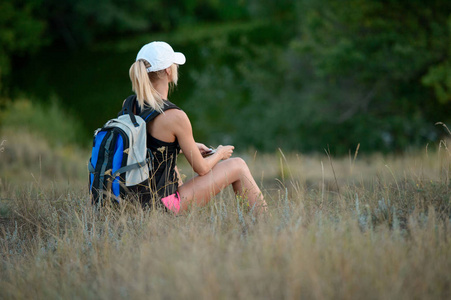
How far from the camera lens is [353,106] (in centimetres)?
Answer: 1463

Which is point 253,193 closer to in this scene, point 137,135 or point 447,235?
point 137,135

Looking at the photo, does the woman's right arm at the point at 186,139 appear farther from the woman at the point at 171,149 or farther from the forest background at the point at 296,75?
the forest background at the point at 296,75

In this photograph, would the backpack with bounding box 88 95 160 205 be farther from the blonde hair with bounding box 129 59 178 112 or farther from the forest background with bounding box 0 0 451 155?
the forest background with bounding box 0 0 451 155

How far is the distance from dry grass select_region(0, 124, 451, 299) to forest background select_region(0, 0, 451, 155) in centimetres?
950

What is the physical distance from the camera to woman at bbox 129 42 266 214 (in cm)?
339

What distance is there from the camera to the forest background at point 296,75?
12.5 metres

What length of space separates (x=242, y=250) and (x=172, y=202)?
116 centimetres

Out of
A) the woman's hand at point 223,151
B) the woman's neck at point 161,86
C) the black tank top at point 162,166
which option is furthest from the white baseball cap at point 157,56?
the woman's hand at point 223,151

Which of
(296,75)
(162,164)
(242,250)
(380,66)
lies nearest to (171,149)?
(162,164)

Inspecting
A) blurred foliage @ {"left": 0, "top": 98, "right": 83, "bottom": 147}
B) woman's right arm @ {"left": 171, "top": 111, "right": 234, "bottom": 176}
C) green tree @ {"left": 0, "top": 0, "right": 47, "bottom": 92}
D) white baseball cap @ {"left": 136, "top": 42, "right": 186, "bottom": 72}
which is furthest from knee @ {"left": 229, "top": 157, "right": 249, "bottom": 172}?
green tree @ {"left": 0, "top": 0, "right": 47, "bottom": 92}

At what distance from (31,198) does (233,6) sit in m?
34.1

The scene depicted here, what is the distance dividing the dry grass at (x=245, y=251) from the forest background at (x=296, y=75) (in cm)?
950

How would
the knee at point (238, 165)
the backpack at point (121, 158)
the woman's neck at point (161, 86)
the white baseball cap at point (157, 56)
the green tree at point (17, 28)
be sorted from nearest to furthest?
the backpack at point (121, 158) → the white baseball cap at point (157, 56) → the woman's neck at point (161, 86) → the knee at point (238, 165) → the green tree at point (17, 28)

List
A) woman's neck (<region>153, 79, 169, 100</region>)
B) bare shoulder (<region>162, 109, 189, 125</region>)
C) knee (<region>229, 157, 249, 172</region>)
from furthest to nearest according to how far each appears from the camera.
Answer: knee (<region>229, 157, 249, 172</region>)
woman's neck (<region>153, 79, 169, 100</region>)
bare shoulder (<region>162, 109, 189, 125</region>)
